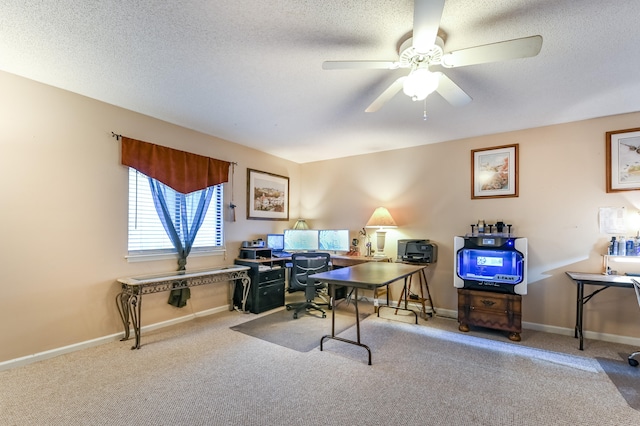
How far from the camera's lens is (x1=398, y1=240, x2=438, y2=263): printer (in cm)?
412

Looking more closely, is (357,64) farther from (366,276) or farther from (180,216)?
(180,216)

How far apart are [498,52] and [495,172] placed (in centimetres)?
268

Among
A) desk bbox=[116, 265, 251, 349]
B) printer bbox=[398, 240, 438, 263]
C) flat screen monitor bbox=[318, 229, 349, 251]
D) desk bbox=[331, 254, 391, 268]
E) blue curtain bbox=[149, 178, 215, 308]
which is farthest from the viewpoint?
flat screen monitor bbox=[318, 229, 349, 251]

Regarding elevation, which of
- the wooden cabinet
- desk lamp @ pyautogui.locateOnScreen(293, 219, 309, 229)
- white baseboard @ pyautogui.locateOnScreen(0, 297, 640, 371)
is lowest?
white baseboard @ pyautogui.locateOnScreen(0, 297, 640, 371)

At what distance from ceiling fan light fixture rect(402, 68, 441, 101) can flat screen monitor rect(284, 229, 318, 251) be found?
3367mm

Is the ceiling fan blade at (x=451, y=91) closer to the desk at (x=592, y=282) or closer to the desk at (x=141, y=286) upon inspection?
the desk at (x=592, y=282)

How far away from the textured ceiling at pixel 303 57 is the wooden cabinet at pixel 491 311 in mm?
2088

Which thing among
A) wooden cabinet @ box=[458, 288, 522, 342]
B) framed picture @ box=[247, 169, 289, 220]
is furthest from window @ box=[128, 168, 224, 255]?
wooden cabinet @ box=[458, 288, 522, 342]

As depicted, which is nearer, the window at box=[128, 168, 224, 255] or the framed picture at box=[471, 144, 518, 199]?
the window at box=[128, 168, 224, 255]

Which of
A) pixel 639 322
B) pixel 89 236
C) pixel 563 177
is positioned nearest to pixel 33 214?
pixel 89 236

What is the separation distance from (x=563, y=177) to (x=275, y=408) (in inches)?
159

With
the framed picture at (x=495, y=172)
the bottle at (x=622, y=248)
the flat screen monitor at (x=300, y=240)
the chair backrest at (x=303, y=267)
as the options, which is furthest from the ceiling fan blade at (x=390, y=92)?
the bottle at (x=622, y=248)

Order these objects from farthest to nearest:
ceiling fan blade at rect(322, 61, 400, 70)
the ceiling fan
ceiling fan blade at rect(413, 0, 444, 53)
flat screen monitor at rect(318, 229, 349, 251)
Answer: flat screen monitor at rect(318, 229, 349, 251) → ceiling fan blade at rect(322, 61, 400, 70) → the ceiling fan → ceiling fan blade at rect(413, 0, 444, 53)

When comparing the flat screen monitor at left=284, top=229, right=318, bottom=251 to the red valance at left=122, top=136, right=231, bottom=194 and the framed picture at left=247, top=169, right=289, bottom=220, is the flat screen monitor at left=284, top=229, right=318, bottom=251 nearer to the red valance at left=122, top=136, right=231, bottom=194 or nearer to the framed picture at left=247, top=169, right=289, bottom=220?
the framed picture at left=247, top=169, right=289, bottom=220
